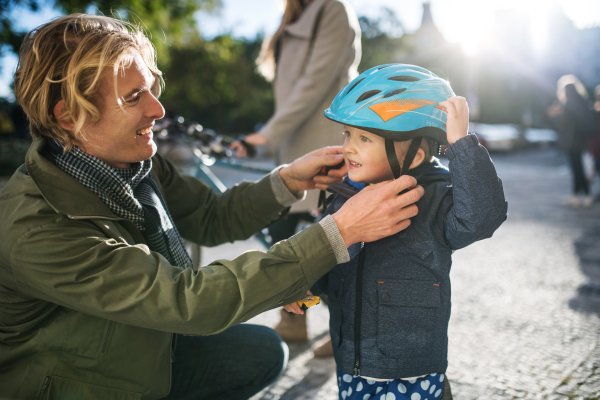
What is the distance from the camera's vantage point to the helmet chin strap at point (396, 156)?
5.81 feet

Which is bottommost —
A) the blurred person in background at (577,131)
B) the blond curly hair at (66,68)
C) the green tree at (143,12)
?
the blurred person in background at (577,131)

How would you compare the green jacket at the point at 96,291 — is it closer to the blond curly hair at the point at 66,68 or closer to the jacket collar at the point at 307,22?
the blond curly hair at the point at 66,68

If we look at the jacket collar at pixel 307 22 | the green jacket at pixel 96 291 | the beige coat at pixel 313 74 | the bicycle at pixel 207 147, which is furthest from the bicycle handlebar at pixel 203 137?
the green jacket at pixel 96 291

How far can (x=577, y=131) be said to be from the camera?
7852 millimetres

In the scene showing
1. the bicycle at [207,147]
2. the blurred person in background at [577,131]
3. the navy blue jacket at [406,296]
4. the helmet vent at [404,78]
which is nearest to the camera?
the navy blue jacket at [406,296]

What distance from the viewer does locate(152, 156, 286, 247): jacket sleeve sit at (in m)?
2.32

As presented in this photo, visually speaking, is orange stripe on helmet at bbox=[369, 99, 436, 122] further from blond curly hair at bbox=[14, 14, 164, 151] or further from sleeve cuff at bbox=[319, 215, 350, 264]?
blond curly hair at bbox=[14, 14, 164, 151]

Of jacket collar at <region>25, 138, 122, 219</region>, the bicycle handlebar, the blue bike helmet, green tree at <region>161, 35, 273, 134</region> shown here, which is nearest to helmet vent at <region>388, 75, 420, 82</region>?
the blue bike helmet

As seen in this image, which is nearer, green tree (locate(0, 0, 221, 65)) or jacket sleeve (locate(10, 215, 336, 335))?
jacket sleeve (locate(10, 215, 336, 335))

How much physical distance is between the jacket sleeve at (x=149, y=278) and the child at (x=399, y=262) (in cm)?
29

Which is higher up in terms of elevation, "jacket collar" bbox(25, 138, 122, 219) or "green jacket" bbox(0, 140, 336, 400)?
"jacket collar" bbox(25, 138, 122, 219)

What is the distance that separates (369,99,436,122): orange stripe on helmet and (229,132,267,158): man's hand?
130 centimetres

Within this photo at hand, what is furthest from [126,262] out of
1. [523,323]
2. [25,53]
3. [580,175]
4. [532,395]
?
[580,175]

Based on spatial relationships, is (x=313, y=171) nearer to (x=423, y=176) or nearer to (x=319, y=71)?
(x=423, y=176)
